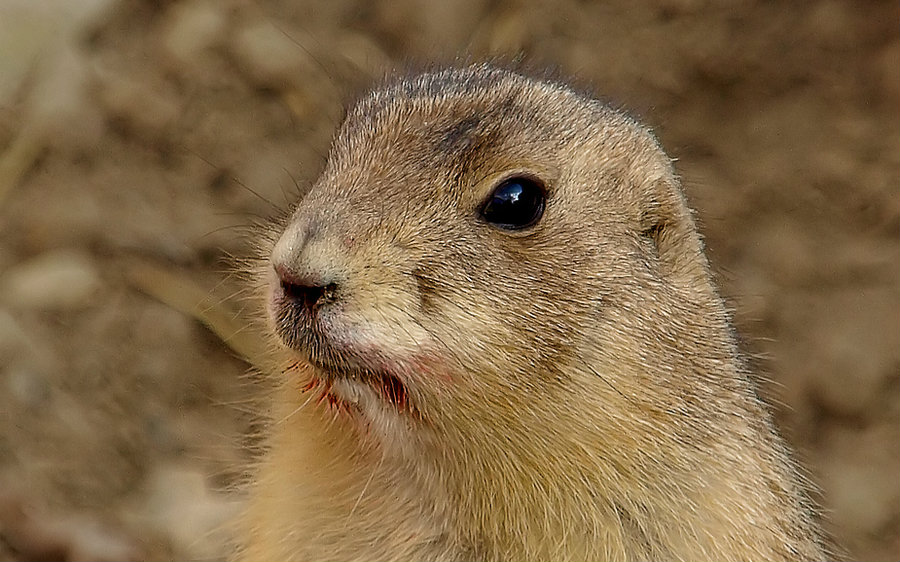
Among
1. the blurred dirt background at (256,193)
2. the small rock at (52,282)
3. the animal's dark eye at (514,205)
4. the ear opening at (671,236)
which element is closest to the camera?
the animal's dark eye at (514,205)

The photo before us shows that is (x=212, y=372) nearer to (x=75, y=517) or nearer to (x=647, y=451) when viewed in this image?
A: (x=75, y=517)

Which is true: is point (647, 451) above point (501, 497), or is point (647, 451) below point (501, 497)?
above

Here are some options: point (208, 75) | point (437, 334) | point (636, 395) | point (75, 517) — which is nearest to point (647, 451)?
point (636, 395)

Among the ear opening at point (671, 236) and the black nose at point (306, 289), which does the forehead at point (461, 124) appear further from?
the black nose at point (306, 289)

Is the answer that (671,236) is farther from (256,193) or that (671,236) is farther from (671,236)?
(256,193)

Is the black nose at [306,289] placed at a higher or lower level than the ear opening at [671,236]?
lower

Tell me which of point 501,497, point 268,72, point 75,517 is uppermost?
point 268,72

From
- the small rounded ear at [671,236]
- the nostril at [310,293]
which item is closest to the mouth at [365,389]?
the nostril at [310,293]

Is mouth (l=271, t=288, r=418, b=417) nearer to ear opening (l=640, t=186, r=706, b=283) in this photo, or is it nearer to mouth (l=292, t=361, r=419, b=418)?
mouth (l=292, t=361, r=419, b=418)

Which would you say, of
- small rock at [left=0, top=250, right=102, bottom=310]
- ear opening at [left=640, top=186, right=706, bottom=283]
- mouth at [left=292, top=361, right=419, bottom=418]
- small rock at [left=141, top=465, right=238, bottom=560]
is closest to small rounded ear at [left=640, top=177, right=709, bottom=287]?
ear opening at [left=640, top=186, right=706, bottom=283]
